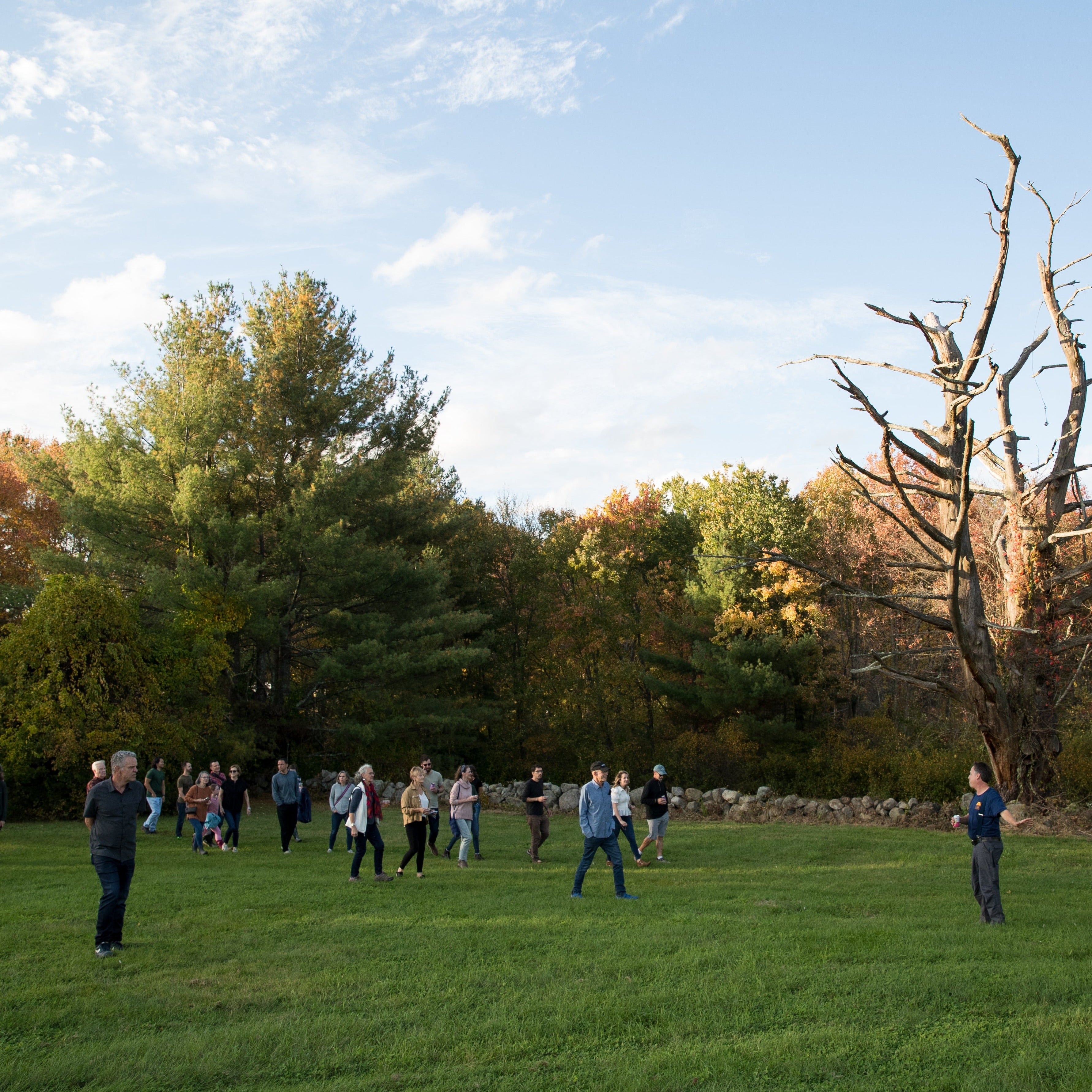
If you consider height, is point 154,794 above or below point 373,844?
above

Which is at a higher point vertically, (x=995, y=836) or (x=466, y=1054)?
(x=995, y=836)

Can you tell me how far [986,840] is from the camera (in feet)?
29.4

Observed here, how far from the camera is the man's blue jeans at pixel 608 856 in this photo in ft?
34.7

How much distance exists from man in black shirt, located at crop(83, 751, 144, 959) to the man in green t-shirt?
10814 millimetres

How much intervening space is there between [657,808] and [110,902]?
926 cm

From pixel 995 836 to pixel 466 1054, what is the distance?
601cm

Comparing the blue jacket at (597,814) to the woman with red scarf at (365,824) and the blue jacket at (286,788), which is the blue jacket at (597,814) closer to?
the woman with red scarf at (365,824)

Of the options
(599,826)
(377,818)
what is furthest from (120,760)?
(599,826)

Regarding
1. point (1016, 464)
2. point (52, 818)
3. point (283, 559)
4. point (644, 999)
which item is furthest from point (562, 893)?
point (283, 559)

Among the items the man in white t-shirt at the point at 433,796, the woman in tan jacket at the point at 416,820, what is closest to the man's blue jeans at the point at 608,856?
the woman in tan jacket at the point at 416,820

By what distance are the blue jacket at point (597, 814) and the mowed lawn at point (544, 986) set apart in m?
0.80

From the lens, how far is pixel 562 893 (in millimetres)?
11305

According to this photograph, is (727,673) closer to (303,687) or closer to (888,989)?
(303,687)

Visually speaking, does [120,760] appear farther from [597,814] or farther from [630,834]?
[630,834]
